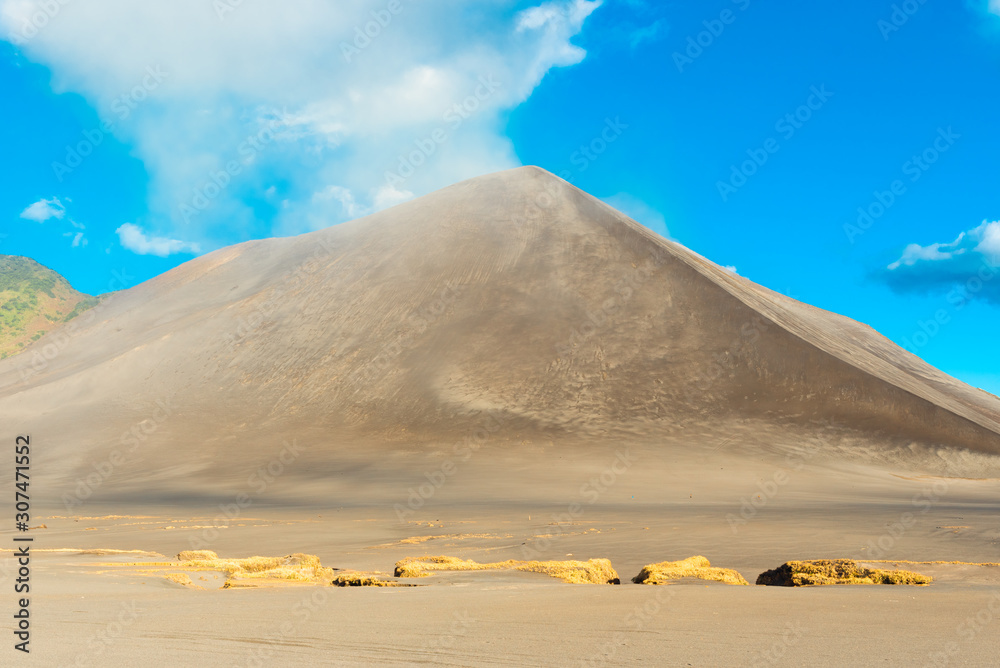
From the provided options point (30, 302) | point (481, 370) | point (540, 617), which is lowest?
point (540, 617)

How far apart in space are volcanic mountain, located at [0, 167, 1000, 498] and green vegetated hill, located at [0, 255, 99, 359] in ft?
122

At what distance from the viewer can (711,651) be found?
15.6 ft

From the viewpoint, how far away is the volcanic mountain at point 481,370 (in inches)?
1603

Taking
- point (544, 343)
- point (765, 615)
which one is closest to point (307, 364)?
point (544, 343)

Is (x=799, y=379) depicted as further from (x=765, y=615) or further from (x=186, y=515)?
(x=765, y=615)

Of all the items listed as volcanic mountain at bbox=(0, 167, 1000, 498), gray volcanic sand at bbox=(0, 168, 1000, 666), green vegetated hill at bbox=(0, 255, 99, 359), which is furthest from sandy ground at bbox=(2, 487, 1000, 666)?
green vegetated hill at bbox=(0, 255, 99, 359)

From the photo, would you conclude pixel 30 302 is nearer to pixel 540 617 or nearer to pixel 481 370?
pixel 481 370

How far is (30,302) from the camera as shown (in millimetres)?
115312

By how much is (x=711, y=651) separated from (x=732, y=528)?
11146mm

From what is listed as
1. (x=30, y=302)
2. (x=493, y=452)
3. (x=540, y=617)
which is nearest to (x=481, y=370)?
(x=493, y=452)

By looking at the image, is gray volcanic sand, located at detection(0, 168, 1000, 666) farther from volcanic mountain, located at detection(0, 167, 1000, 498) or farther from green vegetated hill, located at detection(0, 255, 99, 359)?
green vegetated hill, located at detection(0, 255, 99, 359)

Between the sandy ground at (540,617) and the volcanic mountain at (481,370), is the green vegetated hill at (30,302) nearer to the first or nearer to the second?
the volcanic mountain at (481,370)

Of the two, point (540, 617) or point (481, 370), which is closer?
point (540, 617)

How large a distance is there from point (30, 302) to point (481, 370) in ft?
329
